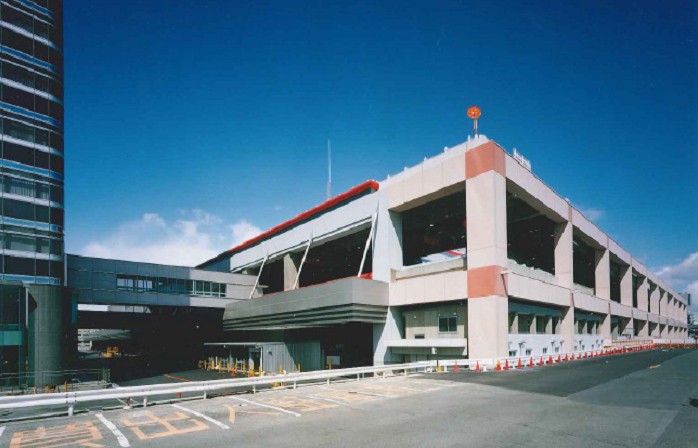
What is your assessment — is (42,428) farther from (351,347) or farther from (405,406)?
(351,347)

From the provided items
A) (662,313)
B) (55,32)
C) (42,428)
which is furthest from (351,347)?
(662,313)

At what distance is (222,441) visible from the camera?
11398 mm

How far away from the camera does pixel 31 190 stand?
3438 centimetres

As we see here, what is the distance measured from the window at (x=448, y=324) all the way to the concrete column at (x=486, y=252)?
128 inches

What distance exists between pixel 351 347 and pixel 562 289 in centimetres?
2288

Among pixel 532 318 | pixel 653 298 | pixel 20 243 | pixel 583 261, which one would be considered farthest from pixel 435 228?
pixel 653 298

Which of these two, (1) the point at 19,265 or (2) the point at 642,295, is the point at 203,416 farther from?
(2) the point at 642,295

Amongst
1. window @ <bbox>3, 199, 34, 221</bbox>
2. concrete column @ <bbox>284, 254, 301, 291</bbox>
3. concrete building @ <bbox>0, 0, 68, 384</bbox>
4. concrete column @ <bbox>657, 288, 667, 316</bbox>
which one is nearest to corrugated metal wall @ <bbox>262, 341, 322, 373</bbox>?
concrete column @ <bbox>284, 254, 301, 291</bbox>

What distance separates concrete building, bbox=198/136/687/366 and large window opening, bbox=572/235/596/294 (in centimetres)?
76

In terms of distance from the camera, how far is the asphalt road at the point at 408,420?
446 inches

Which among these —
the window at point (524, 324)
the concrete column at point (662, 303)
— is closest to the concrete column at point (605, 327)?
the window at point (524, 324)

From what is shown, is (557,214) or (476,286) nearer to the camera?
(476,286)

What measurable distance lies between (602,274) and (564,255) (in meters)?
19.9

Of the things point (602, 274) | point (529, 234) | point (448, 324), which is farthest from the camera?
point (602, 274)
